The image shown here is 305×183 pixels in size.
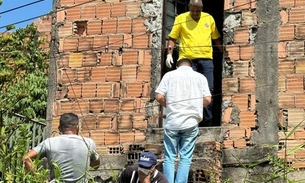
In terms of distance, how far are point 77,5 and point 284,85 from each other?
276 cm

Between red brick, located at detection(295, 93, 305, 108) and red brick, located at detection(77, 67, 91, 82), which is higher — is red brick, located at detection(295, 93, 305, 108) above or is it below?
below

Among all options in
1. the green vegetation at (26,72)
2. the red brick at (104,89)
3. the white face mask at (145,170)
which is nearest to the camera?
the white face mask at (145,170)

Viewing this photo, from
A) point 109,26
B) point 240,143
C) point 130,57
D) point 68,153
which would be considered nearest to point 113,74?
point 130,57

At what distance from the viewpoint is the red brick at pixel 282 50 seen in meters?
7.74

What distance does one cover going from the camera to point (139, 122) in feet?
26.7

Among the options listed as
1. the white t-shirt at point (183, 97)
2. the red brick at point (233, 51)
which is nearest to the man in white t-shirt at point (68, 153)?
the white t-shirt at point (183, 97)

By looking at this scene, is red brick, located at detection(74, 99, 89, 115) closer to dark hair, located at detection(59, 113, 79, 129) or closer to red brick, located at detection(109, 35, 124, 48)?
red brick, located at detection(109, 35, 124, 48)

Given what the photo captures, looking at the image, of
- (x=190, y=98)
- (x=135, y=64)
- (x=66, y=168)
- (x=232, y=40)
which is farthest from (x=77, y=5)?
(x=66, y=168)

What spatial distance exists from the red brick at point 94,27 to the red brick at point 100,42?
37 millimetres

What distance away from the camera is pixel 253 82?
7.82m

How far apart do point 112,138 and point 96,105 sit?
45 centimetres

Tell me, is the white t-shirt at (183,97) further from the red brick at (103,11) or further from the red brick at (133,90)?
the red brick at (103,11)

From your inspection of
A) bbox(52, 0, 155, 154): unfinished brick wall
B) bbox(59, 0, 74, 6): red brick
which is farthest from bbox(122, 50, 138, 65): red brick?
→ bbox(59, 0, 74, 6): red brick

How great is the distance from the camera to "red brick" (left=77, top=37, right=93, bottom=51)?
8.53 m
